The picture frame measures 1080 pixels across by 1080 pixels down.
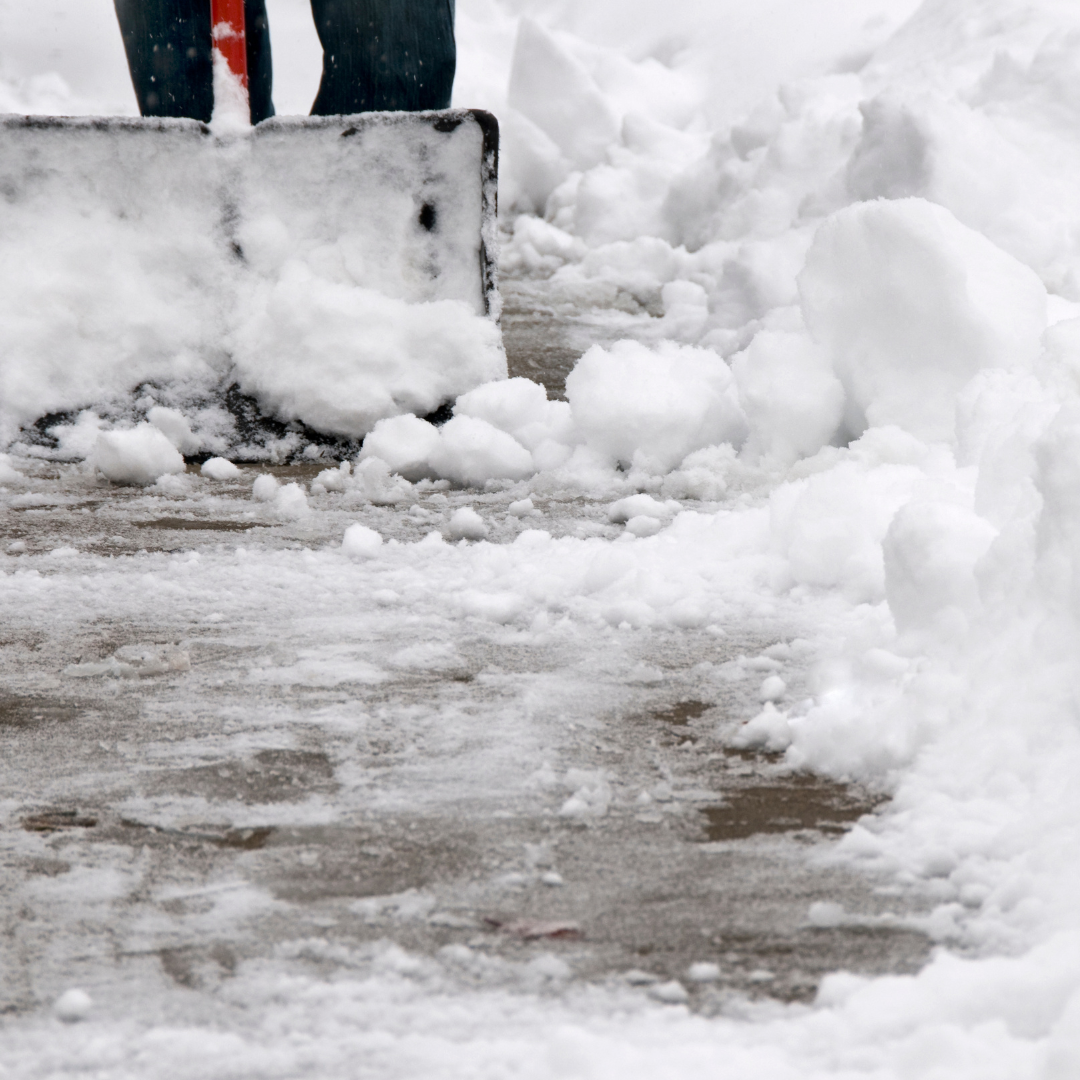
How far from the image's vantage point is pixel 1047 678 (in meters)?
1.22

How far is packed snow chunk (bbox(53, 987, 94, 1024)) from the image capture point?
917 millimetres

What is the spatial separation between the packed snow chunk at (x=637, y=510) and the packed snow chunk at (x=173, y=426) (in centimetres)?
89

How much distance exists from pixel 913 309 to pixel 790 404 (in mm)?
260

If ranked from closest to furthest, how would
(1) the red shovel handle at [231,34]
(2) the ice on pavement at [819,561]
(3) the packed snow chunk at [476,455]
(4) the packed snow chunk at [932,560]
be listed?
(2) the ice on pavement at [819,561] < (4) the packed snow chunk at [932,560] < (3) the packed snow chunk at [476,455] < (1) the red shovel handle at [231,34]

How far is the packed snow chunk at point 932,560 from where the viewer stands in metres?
1.41

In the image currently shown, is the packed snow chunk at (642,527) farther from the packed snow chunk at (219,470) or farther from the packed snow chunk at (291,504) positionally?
the packed snow chunk at (219,470)

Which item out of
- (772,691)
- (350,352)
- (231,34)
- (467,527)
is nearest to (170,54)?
(231,34)

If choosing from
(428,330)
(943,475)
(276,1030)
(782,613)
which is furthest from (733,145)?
(276,1030)

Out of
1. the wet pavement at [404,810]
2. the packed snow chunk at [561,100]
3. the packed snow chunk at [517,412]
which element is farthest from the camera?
the packed snow chunk at [561,100]

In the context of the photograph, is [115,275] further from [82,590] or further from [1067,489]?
[1067,489]

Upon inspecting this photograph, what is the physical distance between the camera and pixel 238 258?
264 centimetres

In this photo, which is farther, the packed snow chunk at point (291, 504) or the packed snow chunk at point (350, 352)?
the packed snow chunk at point (350, 352)

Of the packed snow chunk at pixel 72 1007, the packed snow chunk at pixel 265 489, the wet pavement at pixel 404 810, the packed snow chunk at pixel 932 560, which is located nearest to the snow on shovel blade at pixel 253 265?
the packed snow chunk at pixel 265 489

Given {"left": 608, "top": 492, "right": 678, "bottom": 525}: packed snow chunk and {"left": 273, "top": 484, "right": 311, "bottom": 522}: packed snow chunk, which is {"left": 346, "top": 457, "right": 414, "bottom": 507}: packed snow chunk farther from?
{"left": 608, "top": 492, "right": 678, "bottom": 525}: packed snow chunk
